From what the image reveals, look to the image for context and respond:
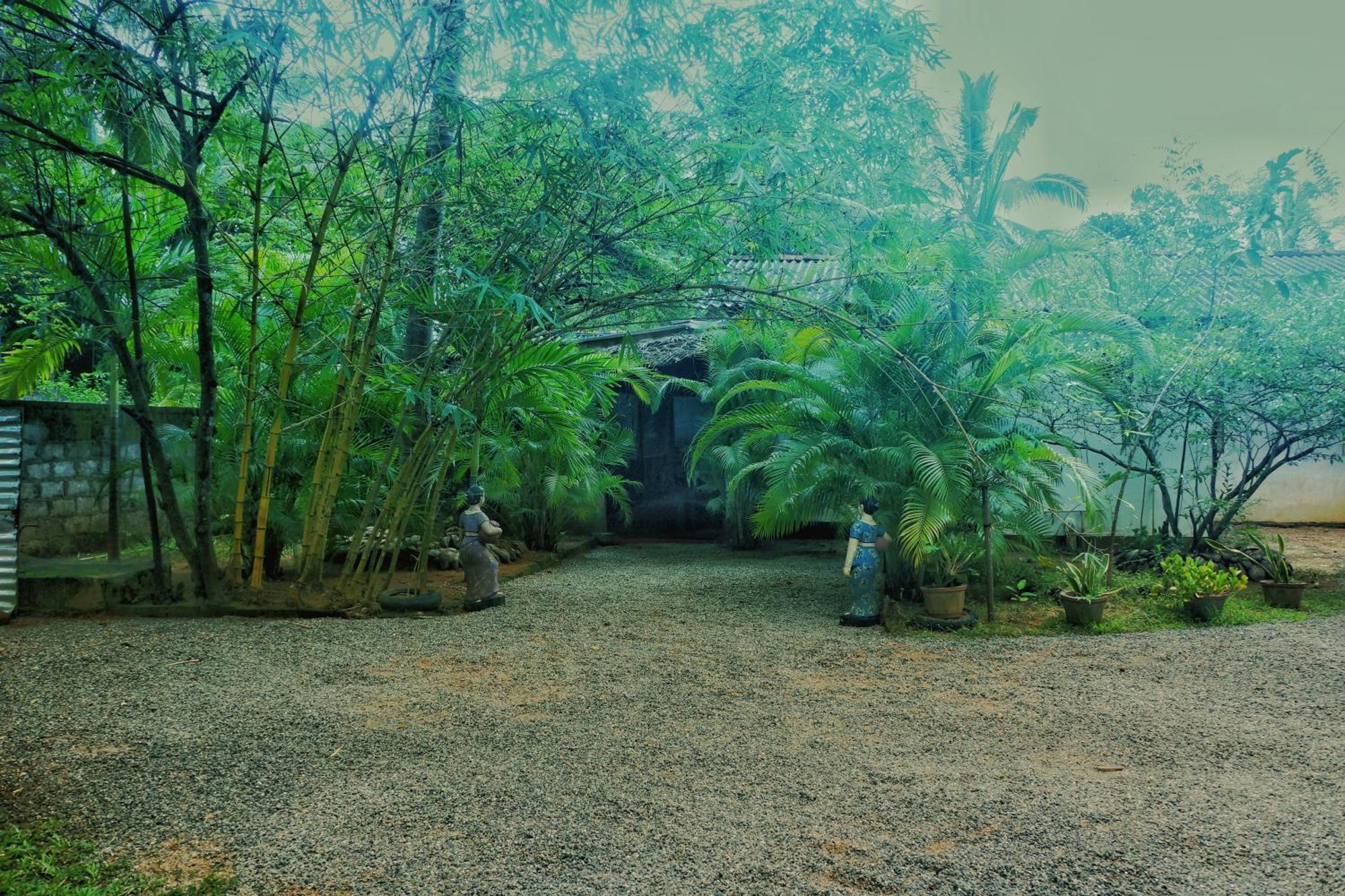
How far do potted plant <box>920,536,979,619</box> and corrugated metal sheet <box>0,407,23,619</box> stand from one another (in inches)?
212

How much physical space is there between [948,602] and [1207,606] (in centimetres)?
166

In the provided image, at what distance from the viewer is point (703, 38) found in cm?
431

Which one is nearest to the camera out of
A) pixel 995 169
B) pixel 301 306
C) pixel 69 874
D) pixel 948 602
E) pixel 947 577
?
pixel 69 874

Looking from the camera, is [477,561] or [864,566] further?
[477,561]

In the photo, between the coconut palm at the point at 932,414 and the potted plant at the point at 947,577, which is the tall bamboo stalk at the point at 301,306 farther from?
the potted plant at the point at 947,577

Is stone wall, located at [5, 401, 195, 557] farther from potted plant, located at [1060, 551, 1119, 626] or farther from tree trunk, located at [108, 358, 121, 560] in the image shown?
potted plant, located at [1060, 551, 1119, 626]

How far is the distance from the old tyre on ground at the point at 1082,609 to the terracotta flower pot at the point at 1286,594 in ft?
4.80

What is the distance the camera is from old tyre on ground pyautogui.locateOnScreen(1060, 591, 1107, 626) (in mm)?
5477

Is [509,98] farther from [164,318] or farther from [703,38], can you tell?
[164,318]

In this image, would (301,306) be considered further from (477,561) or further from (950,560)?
(950,560)

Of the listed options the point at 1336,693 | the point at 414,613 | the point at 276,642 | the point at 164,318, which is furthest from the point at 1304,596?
the point at 164,318

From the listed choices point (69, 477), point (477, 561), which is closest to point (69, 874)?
point (477, 561)

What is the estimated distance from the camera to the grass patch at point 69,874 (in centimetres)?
220

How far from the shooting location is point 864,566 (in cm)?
554
